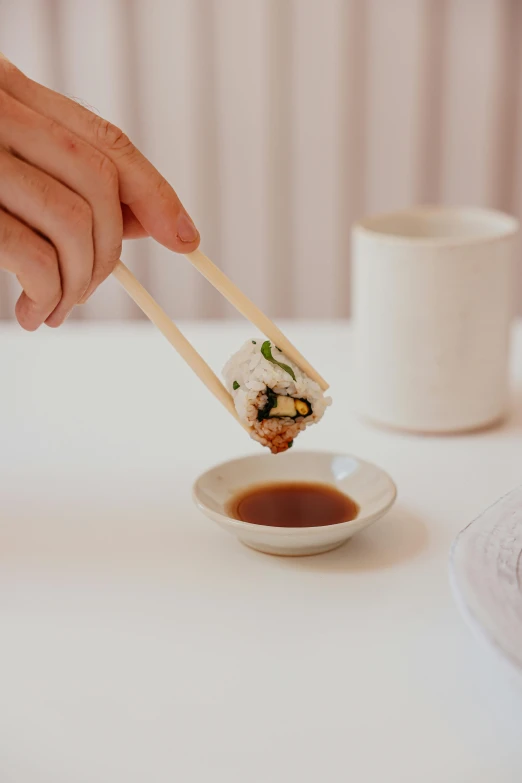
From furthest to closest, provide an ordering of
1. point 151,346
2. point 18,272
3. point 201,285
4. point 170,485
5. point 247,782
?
1. point 201,285
2. point 151,346
3. point 170,485
4. point 18,272
5. point 247,782

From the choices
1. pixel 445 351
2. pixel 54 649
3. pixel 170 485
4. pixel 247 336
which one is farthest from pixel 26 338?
pixel 54 649

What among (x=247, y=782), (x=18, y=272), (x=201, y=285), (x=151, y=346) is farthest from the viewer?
(x=201, y=285)

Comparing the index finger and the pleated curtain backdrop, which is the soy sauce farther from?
the pleated curtain backdrop

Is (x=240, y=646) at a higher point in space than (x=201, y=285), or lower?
higher

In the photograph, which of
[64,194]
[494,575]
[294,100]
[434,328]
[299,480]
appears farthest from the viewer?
[294,100]

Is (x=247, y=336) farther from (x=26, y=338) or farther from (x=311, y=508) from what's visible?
(x=311, y=508)

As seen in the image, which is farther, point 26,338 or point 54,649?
point 26,338

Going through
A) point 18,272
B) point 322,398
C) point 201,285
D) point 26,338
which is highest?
point 18,272

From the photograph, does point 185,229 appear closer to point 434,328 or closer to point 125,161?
point 125,161

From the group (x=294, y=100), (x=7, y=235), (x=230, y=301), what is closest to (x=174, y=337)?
(x=230, y=301)
